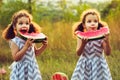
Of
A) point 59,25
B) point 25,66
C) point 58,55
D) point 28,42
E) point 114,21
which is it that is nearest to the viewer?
point 28,42

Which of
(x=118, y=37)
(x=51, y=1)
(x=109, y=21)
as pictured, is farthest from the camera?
(x=51, y=1)

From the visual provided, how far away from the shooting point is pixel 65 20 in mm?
8812

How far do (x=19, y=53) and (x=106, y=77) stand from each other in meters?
0.92

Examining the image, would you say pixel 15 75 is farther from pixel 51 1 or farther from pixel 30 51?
pixel 51 1

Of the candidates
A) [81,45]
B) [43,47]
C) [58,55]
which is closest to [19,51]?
[43,47]

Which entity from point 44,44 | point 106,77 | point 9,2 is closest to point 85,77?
point 106,77

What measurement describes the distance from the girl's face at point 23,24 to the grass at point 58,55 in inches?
62.0

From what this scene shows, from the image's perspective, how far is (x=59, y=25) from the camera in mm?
8555

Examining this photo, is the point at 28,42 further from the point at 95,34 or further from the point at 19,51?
Answer: the point at 95,34

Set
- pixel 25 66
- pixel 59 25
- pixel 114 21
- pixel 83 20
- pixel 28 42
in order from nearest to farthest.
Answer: pixel 28 42 → pixel 25 66 → pixel 83 20 → pixel 114 21 → pixel 59 25

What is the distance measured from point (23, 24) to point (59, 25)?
3349mm

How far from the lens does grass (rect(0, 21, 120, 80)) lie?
687 cm

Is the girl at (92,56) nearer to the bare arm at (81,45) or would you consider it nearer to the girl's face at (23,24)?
the bare arm at (81,45)

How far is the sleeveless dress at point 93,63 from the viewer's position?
5.22m
